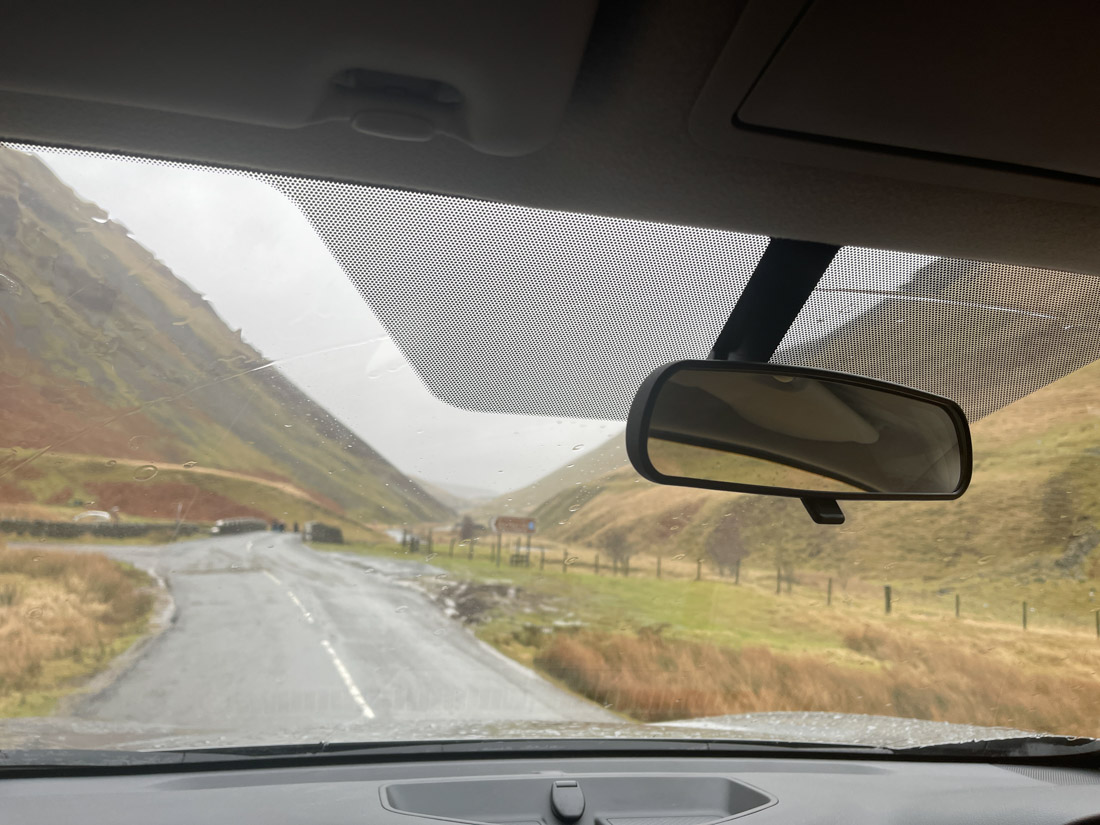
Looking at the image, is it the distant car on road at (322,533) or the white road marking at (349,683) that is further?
the distant car on road at (322,533)

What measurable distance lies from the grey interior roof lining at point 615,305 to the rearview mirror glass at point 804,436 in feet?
0.94

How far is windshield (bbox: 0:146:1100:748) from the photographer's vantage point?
3.11 m

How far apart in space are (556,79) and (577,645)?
505 centimetres

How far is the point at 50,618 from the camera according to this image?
4.07 meters

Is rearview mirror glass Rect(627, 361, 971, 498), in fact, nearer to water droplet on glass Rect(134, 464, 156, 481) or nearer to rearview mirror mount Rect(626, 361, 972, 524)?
rearview mirror mount Rect(626, 361, 972, 524)

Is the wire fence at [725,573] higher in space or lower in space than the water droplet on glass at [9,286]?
lower

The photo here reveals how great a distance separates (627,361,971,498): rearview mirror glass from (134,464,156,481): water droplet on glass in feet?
8.41

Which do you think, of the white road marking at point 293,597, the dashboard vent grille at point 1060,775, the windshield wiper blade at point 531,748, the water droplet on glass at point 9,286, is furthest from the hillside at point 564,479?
the water droplet on glass at point 9,286

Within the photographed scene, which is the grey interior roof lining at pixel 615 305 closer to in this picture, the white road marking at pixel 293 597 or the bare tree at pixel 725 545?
the bare tree at pixel 725 545

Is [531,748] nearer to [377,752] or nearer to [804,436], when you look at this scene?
[377,752]

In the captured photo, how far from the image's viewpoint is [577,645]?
620 centimetres

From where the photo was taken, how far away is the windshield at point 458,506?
3113 millimetres

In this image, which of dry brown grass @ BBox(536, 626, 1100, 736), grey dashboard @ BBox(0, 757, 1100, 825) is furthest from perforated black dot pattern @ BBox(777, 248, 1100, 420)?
grey dashboard @ BBox(0, 757, 1100, 825)

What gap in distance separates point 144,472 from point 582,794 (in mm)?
2594
